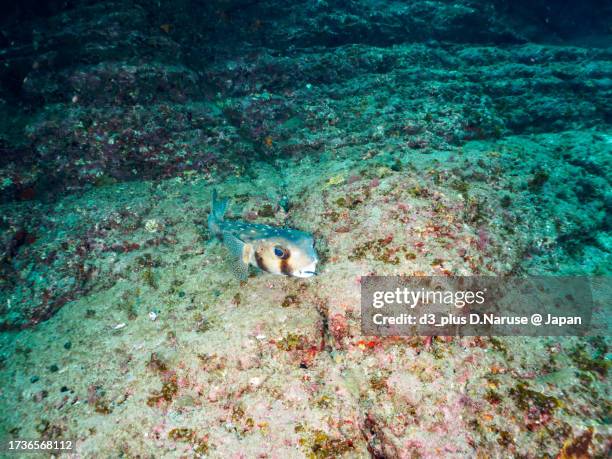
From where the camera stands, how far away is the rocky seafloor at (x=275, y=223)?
9.10ft

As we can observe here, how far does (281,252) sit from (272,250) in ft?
0.56

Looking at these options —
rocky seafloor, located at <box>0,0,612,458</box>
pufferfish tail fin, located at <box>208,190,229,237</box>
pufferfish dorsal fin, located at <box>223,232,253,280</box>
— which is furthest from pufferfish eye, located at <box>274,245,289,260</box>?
pufferfish tail fin, located at <box>208,190,229,237</box>

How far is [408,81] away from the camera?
8812 millimetres

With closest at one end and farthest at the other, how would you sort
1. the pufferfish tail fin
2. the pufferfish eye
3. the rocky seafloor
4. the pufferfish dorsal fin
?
the rocky seafloor → the pufferfish eye → the pufferfish dorsal fin → the pufferfish tail fin

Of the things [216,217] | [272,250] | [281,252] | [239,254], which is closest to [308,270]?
[281,252]

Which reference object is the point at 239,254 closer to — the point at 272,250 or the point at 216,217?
the point at 272,250

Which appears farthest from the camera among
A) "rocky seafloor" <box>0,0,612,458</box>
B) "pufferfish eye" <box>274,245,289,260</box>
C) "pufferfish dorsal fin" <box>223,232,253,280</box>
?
"pufferfish dorsal fin" <box>223,232,253,280</box>

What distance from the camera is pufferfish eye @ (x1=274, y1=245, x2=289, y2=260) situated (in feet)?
10.7

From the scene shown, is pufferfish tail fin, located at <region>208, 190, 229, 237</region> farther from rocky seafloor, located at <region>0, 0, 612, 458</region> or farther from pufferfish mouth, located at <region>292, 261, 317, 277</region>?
pufferfish mouth, located at <region>292, 261, 317, 277</region>

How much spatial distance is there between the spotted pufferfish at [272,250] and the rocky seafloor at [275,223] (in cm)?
44

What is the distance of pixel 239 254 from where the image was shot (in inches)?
145

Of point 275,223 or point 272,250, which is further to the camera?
point 275,223

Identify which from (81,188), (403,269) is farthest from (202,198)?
(403,269)

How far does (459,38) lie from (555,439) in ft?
49.1
